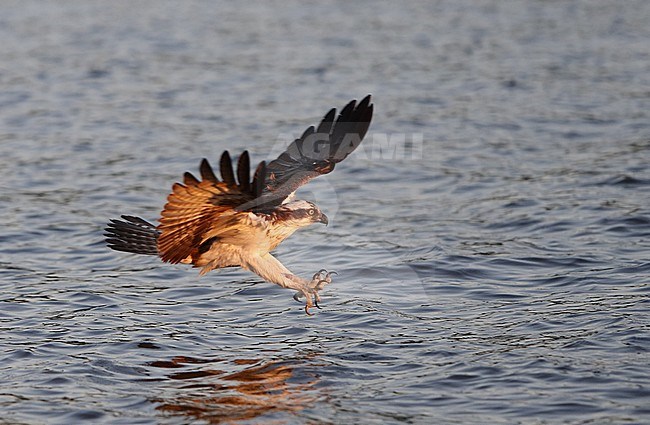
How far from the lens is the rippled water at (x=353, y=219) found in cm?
605

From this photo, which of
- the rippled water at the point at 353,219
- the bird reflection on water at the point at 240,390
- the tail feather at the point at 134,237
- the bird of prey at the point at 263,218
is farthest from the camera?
the tail feather at the point at 134,237

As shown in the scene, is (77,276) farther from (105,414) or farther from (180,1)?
(180,1)

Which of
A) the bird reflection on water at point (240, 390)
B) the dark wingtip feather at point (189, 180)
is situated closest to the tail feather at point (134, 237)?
the bird reflection on water at point (240, 390)

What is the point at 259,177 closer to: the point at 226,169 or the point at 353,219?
the point at 226,169

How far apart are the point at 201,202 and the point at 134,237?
1281mm

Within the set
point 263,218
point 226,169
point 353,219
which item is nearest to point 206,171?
point 226,169

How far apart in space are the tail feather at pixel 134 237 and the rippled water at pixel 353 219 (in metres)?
0.51

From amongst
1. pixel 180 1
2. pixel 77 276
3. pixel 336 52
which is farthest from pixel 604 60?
pixel 77 276

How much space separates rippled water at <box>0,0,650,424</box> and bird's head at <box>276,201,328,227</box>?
77 cm

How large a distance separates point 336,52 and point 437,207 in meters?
6.78

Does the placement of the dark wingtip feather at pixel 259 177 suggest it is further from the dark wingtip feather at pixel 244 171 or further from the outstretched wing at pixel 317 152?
the outstretched wing at pixel 317 152

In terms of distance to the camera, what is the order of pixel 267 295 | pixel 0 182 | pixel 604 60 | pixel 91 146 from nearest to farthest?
pixel 267 295, pixel 0 182, pixel 91 146, pixel 604 60

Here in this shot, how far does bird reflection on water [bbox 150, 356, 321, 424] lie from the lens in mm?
5734

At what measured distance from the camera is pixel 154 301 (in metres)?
7.69
